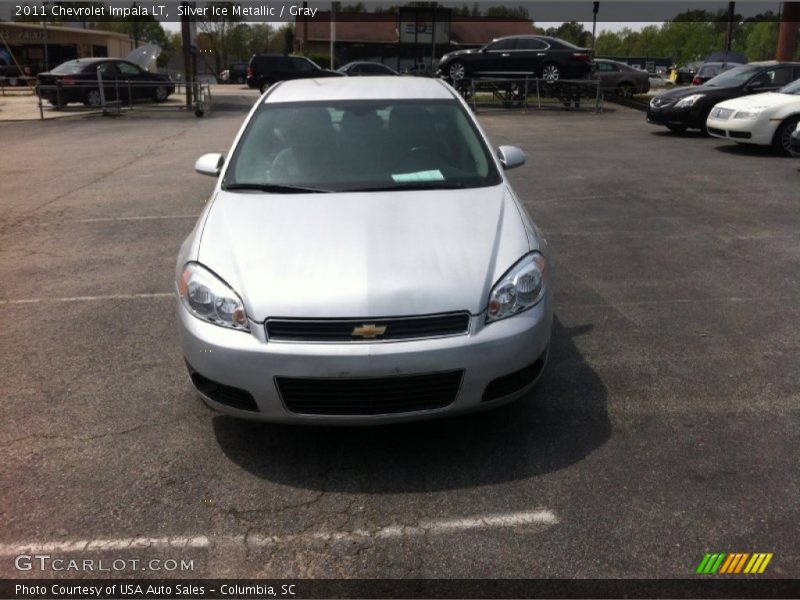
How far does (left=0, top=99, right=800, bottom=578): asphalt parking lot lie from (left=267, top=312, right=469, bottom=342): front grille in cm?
68

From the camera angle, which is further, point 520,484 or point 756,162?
point 756,162

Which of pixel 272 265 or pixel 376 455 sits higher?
pixel 272 265

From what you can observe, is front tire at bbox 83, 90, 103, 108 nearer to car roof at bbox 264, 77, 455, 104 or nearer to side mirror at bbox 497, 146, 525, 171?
car roof at bbox 264, 77, 455, 104

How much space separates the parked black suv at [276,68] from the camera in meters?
29.1

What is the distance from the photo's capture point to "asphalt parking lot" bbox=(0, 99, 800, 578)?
2.82 meters

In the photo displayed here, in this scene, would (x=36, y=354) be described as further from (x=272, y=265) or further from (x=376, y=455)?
(x=376, y=455)

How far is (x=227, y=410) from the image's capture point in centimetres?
334

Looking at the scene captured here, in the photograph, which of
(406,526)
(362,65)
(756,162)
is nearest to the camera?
(406,526)

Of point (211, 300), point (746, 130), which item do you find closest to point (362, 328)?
point (211, 300)

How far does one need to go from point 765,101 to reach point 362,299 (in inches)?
488

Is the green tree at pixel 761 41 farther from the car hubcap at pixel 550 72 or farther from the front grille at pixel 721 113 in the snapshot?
the front grille at pixel 721 113

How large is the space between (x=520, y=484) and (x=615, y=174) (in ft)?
29.3

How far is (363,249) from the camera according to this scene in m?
3.44

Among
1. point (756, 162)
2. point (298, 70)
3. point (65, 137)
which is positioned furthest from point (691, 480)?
point (298, 70)
